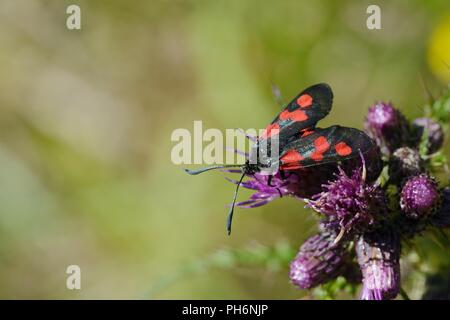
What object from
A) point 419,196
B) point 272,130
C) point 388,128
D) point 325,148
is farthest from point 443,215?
point 272,130

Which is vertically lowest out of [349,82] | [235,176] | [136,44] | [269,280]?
[269,280]

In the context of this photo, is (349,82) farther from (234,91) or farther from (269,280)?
(269,280)


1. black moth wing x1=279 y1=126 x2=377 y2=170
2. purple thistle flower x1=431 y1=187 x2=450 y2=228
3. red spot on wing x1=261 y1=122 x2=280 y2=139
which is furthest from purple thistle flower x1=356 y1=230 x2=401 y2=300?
red spot on wing x1=261 y1=122 x2=280 y2=139

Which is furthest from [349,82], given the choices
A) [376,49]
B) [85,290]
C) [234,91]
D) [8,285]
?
[8,285]

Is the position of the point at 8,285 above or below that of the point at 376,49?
below

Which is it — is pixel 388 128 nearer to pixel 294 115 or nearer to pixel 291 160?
pixel 294 115
